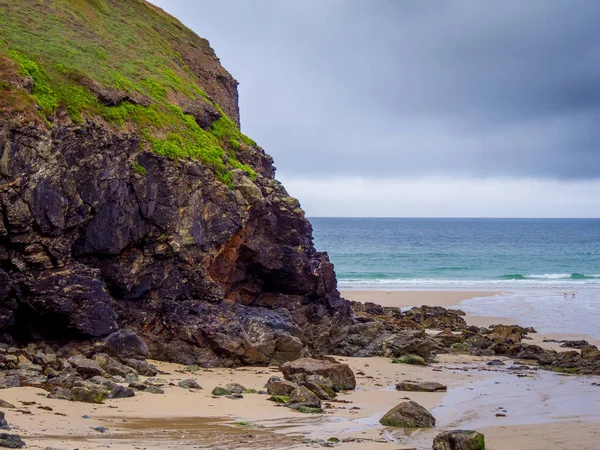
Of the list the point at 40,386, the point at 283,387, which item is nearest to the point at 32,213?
the point at 40,386

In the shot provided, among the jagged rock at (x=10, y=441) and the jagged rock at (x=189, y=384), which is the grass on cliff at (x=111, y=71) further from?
the jagged rock at (x=10, y=441)

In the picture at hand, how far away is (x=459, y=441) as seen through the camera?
12430 mm

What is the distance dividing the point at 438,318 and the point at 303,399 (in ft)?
75.7

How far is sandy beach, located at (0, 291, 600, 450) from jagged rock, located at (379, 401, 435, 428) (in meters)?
0.26

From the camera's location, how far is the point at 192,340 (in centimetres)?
2138

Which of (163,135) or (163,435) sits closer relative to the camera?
(163,435)

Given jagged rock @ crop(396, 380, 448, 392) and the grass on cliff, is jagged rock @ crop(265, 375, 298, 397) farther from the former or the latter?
the grass on cliff

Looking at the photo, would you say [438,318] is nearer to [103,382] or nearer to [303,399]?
[303,399]

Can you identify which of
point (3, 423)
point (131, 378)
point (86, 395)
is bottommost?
point (131, 378)

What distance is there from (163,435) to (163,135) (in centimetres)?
1345

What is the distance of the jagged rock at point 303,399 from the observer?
623 inches

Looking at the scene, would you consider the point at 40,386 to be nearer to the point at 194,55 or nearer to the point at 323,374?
the point at 323,374

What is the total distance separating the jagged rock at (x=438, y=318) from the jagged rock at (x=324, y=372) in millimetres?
17386

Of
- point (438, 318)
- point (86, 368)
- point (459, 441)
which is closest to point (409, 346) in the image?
point (438, 318)
